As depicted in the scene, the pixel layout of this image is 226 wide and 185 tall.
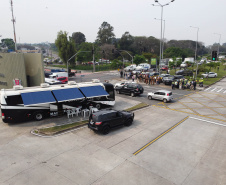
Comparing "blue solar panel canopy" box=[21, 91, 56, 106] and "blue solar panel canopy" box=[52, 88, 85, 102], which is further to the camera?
"blue solar panel canopy" box=[52, 88, 85, 102]

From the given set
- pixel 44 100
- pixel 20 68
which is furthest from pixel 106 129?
pixel 20 68

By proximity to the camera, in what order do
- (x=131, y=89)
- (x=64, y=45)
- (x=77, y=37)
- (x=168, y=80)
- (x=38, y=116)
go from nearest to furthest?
(x=38, y=116) → (x=131, y=89) → (x=168, y=80) → (x=64, y=45) → (x=77, y=37)

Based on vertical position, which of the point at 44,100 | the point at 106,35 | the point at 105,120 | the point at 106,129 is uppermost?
the point at 106,35

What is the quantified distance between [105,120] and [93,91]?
18.8 ft

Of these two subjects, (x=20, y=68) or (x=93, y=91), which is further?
(x=20, y=68)

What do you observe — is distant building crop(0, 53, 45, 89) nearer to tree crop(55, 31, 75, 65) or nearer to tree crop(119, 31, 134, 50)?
tree crop(55, 31, 75, 65)

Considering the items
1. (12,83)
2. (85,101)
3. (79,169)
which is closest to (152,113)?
(85,101)

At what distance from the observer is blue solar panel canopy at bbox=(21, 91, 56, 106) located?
586 inches

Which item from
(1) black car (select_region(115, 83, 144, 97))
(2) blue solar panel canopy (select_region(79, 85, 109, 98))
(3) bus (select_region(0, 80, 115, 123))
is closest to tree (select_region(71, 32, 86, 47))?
(1) black car (select_region(115, 83, 144, 97))

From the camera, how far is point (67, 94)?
16.8 metres

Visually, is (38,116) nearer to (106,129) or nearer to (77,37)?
(106,129)

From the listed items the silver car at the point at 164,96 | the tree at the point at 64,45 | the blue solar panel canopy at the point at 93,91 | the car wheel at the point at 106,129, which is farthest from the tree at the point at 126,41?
the car wheel at the point at 106,129

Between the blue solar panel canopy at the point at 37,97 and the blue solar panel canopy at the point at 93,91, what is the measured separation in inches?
128

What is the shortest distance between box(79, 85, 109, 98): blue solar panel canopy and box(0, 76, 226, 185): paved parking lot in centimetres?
363
